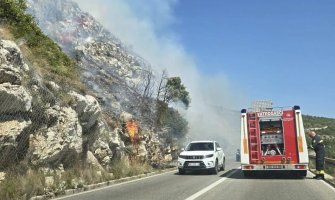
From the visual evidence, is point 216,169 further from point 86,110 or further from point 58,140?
point 58,140

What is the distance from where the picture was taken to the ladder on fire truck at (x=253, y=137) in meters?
18.5

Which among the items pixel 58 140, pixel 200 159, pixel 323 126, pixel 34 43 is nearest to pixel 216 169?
pixel 200 159

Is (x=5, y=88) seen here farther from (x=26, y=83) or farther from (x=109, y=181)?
(x=109, y=181)

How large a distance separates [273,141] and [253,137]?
977mm

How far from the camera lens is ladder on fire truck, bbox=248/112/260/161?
1847cm

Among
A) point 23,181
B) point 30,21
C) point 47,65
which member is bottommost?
point 23,181

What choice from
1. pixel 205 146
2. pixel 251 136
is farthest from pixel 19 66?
pixel 205 146

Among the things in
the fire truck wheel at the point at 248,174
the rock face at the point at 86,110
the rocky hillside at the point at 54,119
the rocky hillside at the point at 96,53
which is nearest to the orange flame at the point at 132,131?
the rocky hillside at the point at 54,119

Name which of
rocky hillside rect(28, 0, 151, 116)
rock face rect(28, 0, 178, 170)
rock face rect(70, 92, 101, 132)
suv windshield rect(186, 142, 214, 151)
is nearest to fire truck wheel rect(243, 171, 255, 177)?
suv windshield rect(186, 142, 214, 151)

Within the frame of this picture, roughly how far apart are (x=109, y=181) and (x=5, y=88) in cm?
582

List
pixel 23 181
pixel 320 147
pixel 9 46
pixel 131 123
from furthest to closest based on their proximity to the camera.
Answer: pixel 131 123 → pixel 320 147 → pixel 9 46 → pixel 23 181

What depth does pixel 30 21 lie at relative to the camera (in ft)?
73.8

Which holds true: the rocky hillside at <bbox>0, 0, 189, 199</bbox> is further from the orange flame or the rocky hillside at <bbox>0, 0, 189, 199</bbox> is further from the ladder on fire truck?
the ladder on fire truck

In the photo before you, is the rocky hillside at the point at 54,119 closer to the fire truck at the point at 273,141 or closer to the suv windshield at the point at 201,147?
the suv windshield at the point at 201,147
